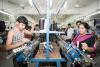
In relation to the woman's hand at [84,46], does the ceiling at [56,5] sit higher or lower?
higher

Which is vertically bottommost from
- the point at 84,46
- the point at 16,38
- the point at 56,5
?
the point at 84,46

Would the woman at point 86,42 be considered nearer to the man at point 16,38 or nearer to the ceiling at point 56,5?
the man at point 16,38

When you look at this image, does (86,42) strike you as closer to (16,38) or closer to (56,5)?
(16,38)

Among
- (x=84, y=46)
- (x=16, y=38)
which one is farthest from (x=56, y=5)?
(x=84, y=46)

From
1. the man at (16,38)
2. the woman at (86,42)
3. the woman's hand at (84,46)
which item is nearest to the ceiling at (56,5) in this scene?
the man at (16,38)

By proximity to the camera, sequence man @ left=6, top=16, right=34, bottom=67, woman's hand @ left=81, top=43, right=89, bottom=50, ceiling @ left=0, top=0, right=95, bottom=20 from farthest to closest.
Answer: ceiling @ left=0, top=0, right=95, bottom=20 → man @ left=6, top=16, right=34, bottom=67 → woman's hand @ left=81, top=43, right=89, bottom=50

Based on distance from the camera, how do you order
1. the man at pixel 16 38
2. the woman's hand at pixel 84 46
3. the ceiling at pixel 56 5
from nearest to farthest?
the woman's hand at pixel 84 46 < the man at pixel 16 38 < the ceiling at pixel 56 5

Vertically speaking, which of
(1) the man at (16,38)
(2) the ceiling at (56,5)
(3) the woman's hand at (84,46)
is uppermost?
(2) the ceiling at (56,5)

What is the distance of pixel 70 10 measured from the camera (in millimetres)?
18281

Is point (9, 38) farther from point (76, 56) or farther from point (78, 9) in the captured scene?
point (78, 9)

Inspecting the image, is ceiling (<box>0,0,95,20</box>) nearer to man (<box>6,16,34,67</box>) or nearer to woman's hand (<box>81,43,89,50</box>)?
man (<box>6,16,34,67</box>)

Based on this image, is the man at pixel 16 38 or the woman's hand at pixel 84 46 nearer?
the woman's hand at pixel 84 46

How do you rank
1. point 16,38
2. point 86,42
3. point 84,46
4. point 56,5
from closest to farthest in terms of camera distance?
point 84,46
point 86,42
point 16,38
point 56,5

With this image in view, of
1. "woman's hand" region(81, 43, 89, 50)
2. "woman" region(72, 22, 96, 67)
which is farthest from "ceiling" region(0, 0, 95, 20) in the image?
"woman's hand" region(81, 43, 89, 50)
